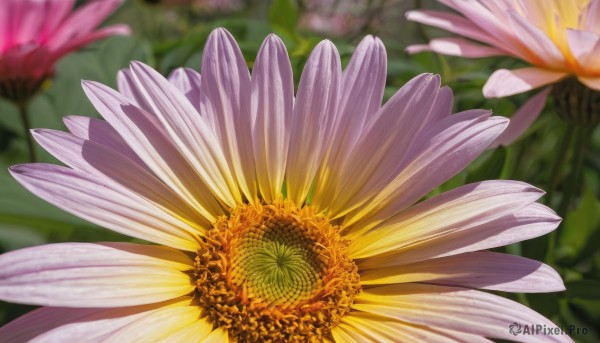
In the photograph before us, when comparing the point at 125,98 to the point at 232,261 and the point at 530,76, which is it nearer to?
the point at 232,261

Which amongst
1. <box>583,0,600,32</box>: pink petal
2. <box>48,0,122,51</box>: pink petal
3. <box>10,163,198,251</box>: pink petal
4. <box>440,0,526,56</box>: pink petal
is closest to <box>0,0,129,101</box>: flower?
<box>48,0,122,51</box>: pink petal

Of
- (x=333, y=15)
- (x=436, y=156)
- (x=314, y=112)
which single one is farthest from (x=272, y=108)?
(x=333, y=15)

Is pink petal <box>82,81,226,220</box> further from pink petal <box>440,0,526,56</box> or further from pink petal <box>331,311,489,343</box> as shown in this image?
pink petal <box>440,0,526,56</box>

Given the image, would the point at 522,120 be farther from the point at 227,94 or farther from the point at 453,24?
the point at 227,94

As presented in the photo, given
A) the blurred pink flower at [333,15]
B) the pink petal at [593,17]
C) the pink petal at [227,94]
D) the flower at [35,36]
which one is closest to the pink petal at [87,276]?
the pink petal at [227,94]

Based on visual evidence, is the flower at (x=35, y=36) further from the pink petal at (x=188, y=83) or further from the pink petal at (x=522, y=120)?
the pink petal at (x=522, y=120)

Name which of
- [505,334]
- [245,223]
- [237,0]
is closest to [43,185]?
[245,223]
